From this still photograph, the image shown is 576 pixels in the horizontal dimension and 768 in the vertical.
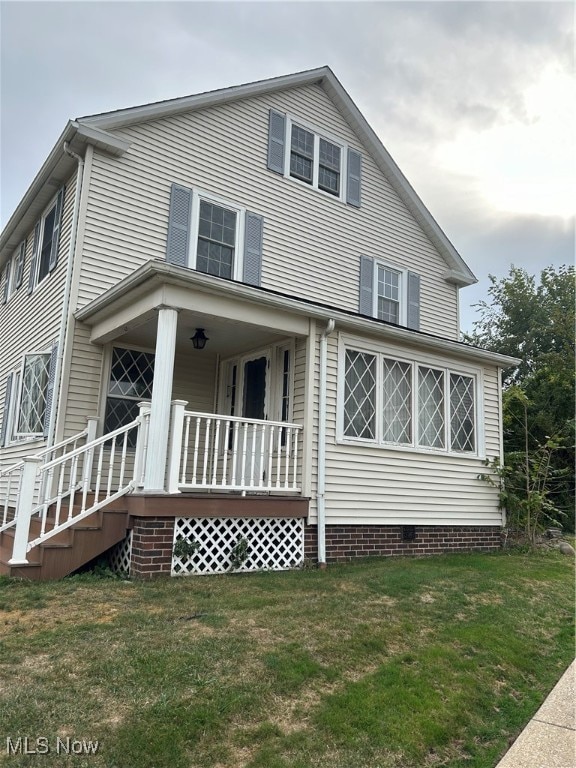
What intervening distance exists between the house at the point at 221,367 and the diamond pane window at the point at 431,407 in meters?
0.03

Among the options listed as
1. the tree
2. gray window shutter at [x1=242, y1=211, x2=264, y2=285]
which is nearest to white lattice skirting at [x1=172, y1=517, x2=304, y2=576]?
gray window shutter at [x1=242, y1=211, x2=264, y2=285]

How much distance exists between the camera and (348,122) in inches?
507

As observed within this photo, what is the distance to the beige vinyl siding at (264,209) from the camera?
29.9ft

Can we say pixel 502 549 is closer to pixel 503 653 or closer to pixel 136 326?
pixel 503 653

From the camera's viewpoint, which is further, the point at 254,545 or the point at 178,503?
the point at 254,545

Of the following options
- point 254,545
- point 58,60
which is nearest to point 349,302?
point 254,545

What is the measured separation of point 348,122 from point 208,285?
7.88 meters

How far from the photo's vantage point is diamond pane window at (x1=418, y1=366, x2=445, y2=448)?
9.39m

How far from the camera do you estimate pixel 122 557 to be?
22.2ft

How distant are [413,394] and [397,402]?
0.33 m

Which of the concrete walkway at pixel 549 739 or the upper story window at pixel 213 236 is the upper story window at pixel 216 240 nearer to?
the upper story window at pixel 213 236

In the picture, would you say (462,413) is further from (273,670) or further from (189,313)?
(273,670)

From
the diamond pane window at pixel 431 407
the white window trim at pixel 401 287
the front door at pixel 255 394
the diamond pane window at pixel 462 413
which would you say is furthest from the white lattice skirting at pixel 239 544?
the white window trim at pixel 401 287

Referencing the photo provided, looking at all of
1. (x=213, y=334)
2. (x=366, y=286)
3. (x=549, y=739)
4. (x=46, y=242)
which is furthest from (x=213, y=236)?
(x=549, y=739)
